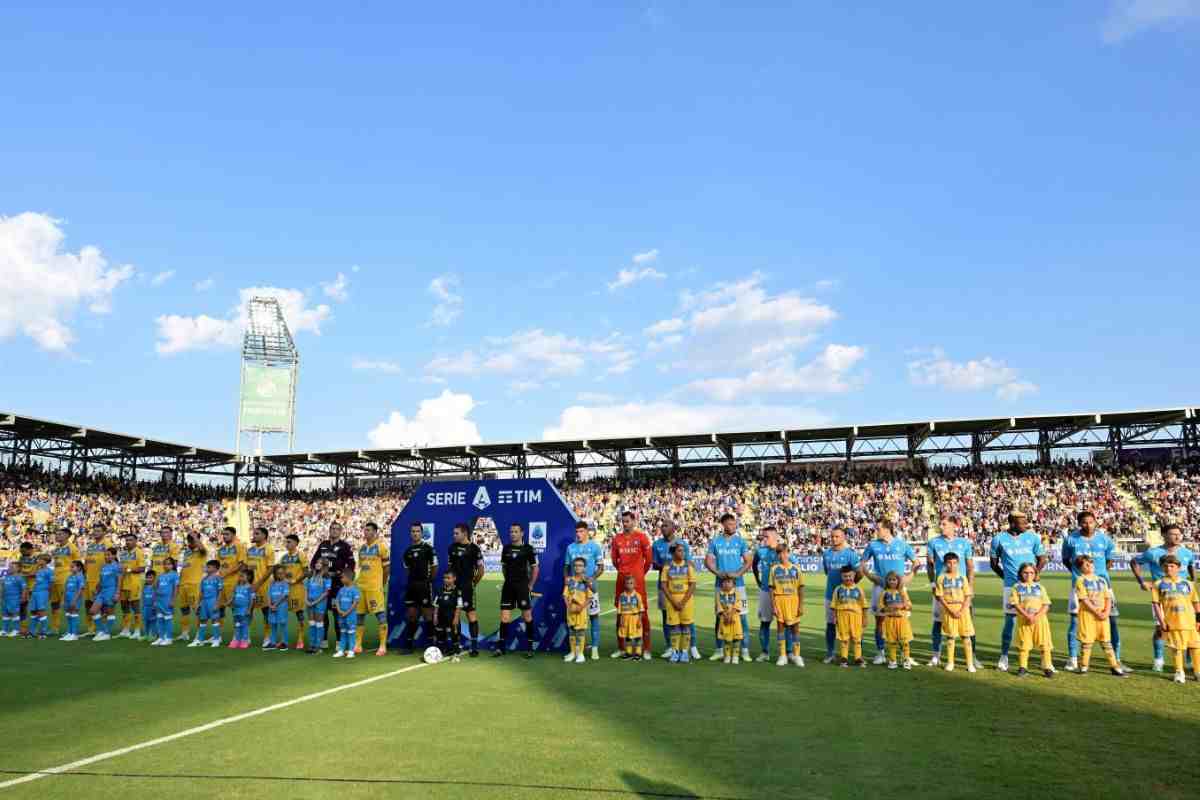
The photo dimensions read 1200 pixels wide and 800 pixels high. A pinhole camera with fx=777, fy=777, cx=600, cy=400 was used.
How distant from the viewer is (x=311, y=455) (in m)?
53.3

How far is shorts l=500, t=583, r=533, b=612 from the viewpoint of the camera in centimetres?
1168

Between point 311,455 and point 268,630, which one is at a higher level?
point 311,455

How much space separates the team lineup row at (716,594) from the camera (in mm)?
10062

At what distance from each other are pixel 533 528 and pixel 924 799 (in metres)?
8.38

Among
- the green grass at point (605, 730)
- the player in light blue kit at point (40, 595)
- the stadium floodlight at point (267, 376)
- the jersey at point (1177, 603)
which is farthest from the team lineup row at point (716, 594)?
the stadium floodlight at point (267, 376)

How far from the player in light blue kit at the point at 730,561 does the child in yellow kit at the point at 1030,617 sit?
3487 mm

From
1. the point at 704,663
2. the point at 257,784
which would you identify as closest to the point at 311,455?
the point at 704,663

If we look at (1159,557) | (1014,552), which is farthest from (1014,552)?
(1159,557)

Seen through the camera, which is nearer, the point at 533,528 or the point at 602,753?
the point at 602,753

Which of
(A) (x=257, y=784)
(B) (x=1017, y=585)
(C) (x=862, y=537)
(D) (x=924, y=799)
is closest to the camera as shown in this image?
(D) (x=924, y=799)

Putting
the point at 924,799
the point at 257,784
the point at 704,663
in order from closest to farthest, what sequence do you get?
the point at 924,799, the point at 257,784, the point at 704,663

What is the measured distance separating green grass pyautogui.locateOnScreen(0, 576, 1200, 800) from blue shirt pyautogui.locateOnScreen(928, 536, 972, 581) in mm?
1417

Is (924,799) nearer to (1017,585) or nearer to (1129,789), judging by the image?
(1129,789)

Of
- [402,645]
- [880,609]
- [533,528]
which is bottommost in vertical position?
[402,645]
